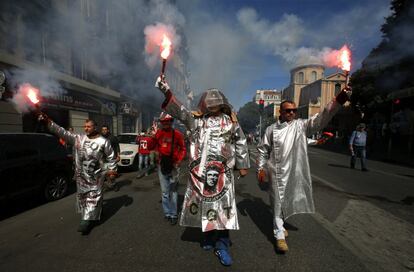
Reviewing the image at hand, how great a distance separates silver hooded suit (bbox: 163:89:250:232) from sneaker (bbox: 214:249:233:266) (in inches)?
10.3

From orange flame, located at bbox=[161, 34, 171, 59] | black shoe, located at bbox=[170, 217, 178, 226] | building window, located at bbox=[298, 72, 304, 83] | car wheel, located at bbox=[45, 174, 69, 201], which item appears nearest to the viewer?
orange flame, located at bbox=[161, 34, 171, 59]

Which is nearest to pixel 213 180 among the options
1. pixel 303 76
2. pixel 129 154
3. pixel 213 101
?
pixel 213 101

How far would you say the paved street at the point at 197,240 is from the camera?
2.86 m

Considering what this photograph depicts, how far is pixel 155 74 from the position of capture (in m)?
20.8

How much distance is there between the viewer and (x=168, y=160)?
4.38 meters

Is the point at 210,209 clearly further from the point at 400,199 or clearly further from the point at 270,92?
the point at 270,92

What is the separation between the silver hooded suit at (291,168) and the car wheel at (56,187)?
4715 mm

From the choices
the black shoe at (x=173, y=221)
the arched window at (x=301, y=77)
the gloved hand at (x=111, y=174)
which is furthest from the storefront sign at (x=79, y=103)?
the arched window at (x=301, y=77)

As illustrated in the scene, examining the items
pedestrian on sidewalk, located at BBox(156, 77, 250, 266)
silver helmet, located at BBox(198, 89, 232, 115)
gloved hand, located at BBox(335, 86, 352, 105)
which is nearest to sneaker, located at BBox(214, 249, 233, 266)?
pedestrian on sidewalk, located at BBox(156, 77, 250, 266)

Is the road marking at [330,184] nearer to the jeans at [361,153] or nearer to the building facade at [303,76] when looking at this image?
the jeans at [361,153]

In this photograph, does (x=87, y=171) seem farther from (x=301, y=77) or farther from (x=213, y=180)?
(x=301, y=77)

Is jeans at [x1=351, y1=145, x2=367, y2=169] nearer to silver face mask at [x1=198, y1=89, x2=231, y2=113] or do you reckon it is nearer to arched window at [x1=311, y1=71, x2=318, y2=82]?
silver face mask at [x1=198, y1=89, x2=231, y2=113]

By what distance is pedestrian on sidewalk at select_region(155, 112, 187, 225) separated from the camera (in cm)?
429

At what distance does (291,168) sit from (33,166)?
4.86 m
